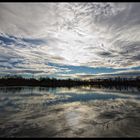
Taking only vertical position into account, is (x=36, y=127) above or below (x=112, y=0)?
below

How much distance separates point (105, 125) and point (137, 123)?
9.04 feet

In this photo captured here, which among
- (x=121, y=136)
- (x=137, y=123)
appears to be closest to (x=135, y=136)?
(x=121, y=136)

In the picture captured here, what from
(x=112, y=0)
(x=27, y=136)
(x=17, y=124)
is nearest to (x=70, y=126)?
(x=27, y=136)

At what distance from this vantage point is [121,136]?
9180 mm

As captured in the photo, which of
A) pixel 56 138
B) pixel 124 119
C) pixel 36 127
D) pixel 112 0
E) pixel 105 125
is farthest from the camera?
pixel 124 119

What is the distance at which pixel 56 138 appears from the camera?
8.68m

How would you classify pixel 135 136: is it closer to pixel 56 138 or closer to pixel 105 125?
pixel 105 125

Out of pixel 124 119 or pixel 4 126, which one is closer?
pixel 4 126

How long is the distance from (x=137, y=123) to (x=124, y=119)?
1519 millimetres

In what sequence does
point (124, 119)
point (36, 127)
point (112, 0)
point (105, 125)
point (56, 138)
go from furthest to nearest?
point (124, 119) < point (105, 125) < point (36, 127) < point (112, 0) < point (56, 138)

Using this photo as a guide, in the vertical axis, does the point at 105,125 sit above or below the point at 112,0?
below

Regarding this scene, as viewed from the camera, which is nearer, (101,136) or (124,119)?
(101,136)

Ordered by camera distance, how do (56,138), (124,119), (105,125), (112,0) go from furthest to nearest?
(124,119) < (105,125) < (112,0) < (56,138)

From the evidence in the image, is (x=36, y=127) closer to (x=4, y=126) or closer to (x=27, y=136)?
(x=27, y=136)
